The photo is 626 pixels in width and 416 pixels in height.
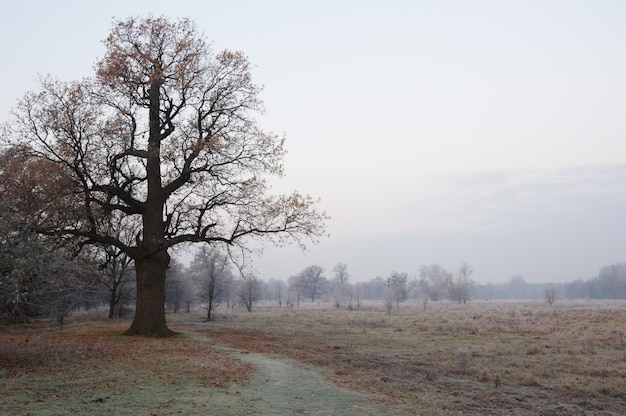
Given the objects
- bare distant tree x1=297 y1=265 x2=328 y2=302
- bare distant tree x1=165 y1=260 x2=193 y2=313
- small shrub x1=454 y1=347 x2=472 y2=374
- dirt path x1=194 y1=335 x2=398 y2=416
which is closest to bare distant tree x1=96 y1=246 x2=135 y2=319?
bare distant tree x1=165 y1=260 x2=193 y2=313

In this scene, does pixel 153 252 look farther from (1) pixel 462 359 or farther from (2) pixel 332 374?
(1) pixel 462 359

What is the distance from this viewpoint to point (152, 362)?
42.9ft

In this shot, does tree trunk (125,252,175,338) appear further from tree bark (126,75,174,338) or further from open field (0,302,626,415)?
open field (0,302,626,415)

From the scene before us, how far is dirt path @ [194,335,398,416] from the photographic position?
29.3 ft

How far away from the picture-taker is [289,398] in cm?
1014

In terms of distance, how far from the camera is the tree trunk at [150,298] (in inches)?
786

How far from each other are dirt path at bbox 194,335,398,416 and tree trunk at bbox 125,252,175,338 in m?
8.25

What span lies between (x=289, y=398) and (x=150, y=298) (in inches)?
471

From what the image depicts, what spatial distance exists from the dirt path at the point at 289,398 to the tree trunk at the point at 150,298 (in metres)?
8.25

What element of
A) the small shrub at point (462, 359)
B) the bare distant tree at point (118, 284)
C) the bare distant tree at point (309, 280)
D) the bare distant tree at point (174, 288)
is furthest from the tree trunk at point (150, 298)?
the bare distant tree at point (309, 280)

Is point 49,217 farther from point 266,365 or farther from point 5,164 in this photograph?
point 266,365

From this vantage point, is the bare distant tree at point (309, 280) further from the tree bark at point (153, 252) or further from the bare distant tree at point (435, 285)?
the tree bark at point (153, 252)

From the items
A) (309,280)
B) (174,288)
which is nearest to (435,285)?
(309,280)

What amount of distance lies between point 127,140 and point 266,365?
11.2m
